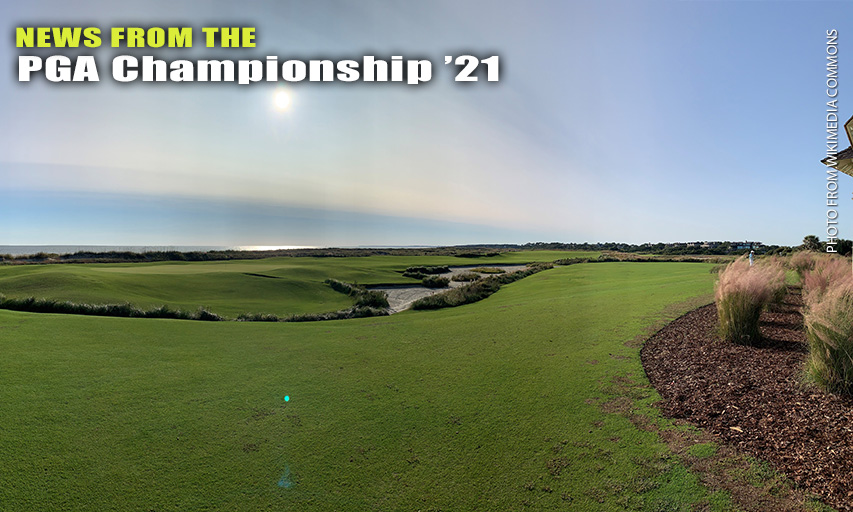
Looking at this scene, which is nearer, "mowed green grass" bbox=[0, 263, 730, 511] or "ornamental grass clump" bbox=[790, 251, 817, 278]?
"mowed green grass" bbox=[0, 263, 730, 511]

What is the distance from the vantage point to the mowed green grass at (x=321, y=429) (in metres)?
3.12

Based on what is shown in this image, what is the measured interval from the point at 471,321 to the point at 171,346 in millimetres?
7268

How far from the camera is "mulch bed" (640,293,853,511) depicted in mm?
3152

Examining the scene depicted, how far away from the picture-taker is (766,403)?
4.14m

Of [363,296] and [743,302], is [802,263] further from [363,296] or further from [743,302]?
[363,296]

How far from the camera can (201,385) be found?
5.33 m

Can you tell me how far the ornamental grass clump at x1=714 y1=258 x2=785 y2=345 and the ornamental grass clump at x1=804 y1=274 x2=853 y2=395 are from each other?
172 cm

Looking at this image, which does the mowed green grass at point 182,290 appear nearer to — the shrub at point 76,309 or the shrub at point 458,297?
the shrub at point 76,309

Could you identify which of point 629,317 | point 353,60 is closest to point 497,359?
point 629,317

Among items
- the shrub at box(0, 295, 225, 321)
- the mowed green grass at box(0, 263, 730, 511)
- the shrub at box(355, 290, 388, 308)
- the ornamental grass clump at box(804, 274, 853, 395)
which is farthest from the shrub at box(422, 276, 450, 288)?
the ornamental grass clump at box(804, 274, 853, 395)

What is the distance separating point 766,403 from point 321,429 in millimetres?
5194

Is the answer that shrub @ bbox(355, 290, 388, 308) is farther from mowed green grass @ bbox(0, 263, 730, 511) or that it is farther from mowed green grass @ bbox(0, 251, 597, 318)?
mowed green grass @ bbox(0, 263, 730, 511)

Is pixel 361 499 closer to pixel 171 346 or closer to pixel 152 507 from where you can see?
pixel 152 507

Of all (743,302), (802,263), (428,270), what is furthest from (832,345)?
(428,270)
